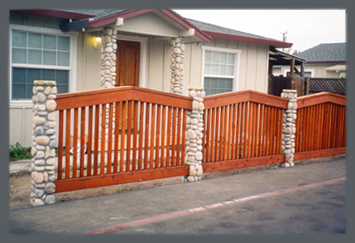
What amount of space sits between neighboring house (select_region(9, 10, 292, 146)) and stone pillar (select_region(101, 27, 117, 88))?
0.22 feet

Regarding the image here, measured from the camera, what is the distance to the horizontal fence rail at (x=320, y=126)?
8.73 metres

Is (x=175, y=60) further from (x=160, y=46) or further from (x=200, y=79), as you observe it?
(x=200, y=79)

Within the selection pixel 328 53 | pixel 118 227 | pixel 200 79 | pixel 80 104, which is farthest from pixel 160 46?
pixel 328 53

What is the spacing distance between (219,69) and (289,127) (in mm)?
4167

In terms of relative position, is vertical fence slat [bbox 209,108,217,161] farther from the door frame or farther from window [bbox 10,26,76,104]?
window [bbox 10,26,76,104]

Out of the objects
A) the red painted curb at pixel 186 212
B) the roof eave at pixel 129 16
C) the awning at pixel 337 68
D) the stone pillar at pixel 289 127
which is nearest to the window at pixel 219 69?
the roof eave at pixel 129 16

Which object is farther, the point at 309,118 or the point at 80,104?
the point at 309,118

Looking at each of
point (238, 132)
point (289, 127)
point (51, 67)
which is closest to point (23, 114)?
point (51, 67)

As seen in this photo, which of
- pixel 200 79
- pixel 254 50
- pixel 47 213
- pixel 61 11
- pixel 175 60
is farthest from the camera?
pixel 254 50

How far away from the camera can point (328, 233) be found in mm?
4570

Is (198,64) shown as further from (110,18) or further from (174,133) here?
(174,133)

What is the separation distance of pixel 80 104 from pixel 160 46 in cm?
533

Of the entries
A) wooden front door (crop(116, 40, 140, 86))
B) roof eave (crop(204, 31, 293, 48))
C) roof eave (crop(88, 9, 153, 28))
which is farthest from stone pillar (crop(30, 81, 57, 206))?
roof eave (crop(204, 31, 293, 48))

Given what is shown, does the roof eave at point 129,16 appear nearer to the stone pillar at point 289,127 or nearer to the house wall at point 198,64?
the house wall at point 198,64
